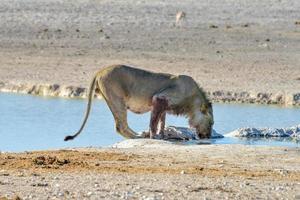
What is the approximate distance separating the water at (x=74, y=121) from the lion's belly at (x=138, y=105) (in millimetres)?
485

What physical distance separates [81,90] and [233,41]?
9.54 m

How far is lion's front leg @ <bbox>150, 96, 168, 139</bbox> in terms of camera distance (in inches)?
610

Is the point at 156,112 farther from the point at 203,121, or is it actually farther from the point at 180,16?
the point at 180,16

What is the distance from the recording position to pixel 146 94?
16.0 m

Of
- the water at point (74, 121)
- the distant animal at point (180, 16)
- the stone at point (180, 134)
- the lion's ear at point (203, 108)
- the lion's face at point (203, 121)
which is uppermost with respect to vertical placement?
the distant animal at point (180, 16)

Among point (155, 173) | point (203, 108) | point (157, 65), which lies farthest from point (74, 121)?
point (157, 65)

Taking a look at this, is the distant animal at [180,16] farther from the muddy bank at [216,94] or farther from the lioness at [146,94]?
the lioness at [146,94]

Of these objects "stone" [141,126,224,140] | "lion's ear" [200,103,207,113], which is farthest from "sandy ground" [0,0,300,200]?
"lion's ear" [200,103,207,113]

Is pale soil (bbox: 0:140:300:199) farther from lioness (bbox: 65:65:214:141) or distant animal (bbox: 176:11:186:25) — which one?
distant animal (bbox: 176:11:186:25)

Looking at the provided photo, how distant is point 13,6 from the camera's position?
122ft

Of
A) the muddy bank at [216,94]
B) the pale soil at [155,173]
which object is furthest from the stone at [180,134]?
the muddy bank at [216,94]

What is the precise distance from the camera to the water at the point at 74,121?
15.8 m

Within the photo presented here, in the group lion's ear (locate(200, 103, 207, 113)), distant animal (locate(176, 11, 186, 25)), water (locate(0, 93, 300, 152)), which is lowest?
water (locate(0, 93, 300, 152))

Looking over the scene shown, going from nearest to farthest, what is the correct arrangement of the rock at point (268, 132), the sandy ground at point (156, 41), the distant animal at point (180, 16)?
the rock at point (268, 132) → the sandy ground at point (156, 41) → the distant animal at point (180, 16)
